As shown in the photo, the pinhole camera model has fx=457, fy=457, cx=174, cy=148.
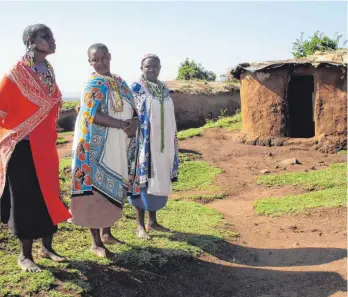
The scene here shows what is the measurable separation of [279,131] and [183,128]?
549 centimetres

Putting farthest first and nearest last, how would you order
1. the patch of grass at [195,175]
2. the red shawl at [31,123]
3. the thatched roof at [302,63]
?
the thatched roof at [302,63]
the patch of grass at [195,175]
the red shawl at [31,123]

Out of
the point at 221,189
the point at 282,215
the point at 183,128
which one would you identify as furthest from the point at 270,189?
the point at 183,128

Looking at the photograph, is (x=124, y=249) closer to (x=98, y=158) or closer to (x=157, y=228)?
(x=157, y=228)

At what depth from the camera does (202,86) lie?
18.0 meters

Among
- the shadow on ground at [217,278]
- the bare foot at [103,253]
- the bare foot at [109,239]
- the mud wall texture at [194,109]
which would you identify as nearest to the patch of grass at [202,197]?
the shadow on ground at [217,278]

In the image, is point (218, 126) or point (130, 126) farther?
point (218, 126)

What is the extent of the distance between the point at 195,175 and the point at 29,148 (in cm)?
582

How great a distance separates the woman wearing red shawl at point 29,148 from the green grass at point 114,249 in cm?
23

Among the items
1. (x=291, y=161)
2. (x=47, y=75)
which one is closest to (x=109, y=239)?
(x=47, y=75)

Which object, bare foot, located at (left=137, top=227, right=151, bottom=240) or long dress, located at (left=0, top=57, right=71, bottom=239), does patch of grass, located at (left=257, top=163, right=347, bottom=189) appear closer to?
bare foot, located at (left=137, top=227, right=151, bottom=240)

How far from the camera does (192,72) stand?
27984 mm

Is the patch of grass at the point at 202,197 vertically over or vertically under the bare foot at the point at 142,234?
under

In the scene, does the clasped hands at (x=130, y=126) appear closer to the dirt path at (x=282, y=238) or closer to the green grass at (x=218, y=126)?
the dirt path at (x=282, y=238)

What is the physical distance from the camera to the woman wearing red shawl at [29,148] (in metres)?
3.63
